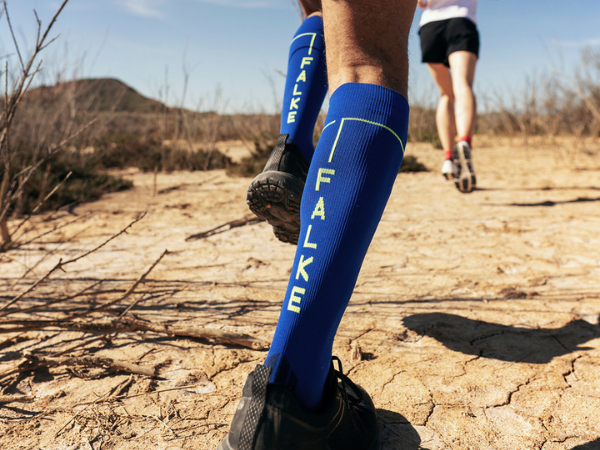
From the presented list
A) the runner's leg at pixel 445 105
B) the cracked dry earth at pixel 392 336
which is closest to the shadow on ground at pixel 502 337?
the cracked dry earth at pixel 392 336

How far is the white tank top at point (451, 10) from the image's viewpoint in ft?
8.82

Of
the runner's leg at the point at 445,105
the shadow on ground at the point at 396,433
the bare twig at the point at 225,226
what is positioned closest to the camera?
the shadow on ground at the point at 396,433

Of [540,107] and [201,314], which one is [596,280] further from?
[540,107]

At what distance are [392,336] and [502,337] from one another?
28 centimetres

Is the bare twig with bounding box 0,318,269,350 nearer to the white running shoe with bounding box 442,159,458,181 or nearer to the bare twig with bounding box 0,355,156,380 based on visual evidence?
the bare twig with bounding box 0,355,156,380

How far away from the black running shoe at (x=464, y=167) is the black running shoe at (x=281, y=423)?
2238 millimetres

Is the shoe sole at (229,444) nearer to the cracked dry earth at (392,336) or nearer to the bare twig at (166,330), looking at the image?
the cracked dry earth at (392,336)

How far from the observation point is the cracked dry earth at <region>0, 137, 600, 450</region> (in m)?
0.76

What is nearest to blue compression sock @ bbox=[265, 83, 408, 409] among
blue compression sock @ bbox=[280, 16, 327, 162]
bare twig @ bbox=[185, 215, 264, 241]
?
→ blue compression sock @ bbox=[280, 16, 327, 162]

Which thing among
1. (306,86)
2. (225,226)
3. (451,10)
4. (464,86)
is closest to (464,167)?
(464,86)

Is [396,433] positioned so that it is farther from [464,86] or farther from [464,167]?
[464,86]

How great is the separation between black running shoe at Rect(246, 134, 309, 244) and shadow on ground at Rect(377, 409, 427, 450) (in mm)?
426

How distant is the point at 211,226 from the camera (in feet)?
7.92

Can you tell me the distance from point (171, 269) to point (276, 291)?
49cm
